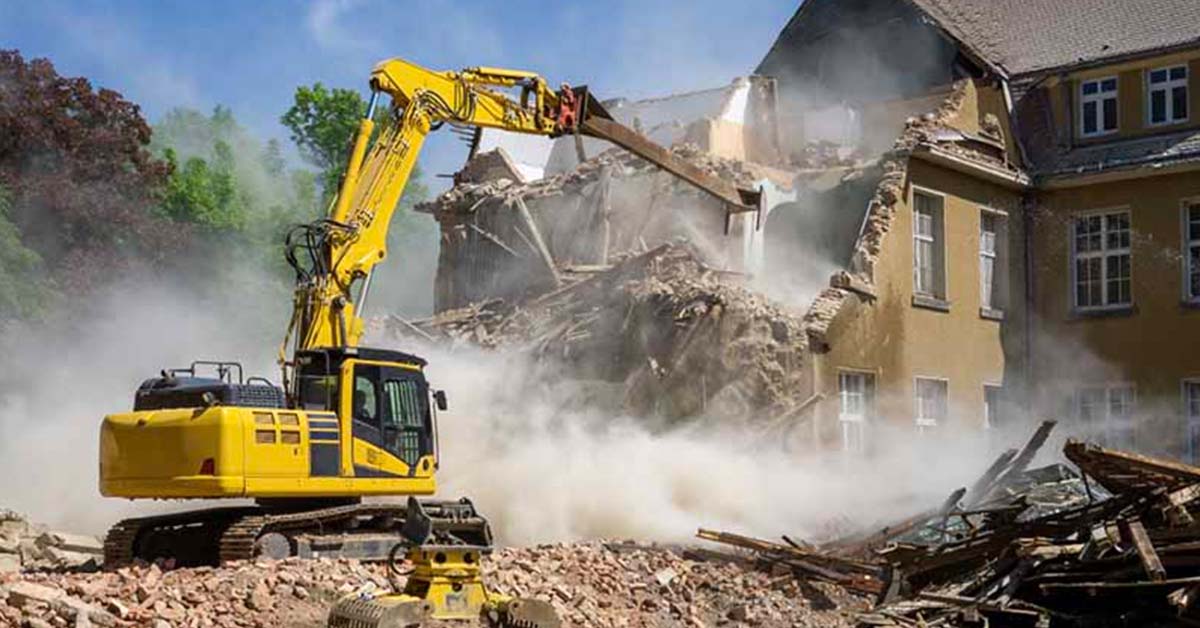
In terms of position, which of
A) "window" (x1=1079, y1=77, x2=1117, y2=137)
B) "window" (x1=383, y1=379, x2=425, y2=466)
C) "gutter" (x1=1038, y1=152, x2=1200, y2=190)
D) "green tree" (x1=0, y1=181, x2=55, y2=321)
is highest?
"window" (x1=1079, y1=77, x2=1117, y2=137)

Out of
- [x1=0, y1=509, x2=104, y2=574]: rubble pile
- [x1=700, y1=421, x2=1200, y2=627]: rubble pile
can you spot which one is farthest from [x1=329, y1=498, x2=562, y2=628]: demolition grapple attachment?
[x1=0, y1=509, x2=104, y2=574]: rubble pile

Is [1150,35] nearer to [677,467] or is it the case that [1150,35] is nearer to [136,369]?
[677,467]

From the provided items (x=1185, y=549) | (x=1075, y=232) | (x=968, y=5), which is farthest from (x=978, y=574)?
(x=968, y=5)

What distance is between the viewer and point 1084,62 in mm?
28766

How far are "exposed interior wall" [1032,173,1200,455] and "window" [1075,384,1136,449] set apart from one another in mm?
128

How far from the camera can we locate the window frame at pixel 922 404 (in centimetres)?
2550

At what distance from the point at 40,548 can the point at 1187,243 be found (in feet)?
61.4

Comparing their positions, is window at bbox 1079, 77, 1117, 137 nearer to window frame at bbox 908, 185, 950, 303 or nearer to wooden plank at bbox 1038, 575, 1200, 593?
window frame at bbox 908, 185, 950, 303

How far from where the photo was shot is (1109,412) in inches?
1072

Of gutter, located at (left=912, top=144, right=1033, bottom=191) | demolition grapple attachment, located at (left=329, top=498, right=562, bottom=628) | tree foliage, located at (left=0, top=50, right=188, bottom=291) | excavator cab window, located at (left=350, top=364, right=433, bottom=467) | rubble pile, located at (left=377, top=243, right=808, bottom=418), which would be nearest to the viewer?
demolition grapple attachment, located at (left=329, top=498, right=562, bottom=628)

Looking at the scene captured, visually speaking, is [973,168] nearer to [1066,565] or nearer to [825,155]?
[825,155]

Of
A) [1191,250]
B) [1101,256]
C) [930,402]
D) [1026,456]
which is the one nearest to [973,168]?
[1101,256]

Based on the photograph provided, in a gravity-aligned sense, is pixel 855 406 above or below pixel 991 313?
below

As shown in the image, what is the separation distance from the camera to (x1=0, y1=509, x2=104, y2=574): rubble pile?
18.0 meters
